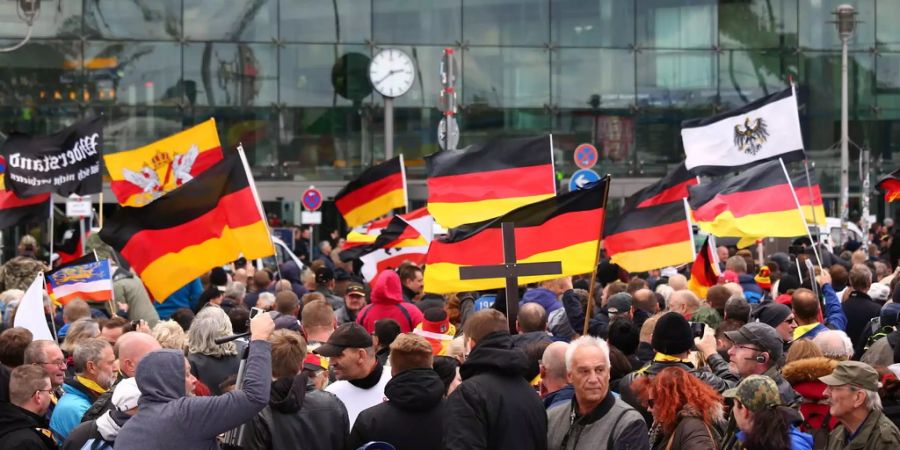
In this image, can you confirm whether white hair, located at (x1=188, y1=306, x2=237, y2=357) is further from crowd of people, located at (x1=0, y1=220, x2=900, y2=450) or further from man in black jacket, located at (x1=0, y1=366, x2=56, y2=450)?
man in black jacket, located at (x1=0, y1=366, x2=56, y2=450)

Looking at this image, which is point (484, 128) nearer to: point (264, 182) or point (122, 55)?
point (264, 182)

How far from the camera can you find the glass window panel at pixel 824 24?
39.6 metres

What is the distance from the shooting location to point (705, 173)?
58.2 ft

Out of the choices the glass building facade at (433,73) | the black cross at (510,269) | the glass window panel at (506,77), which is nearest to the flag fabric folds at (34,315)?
the black cross at (510,269)

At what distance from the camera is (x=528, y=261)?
10141 mm

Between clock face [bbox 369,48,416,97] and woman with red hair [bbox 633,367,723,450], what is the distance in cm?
2786

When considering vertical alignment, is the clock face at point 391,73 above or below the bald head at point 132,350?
above

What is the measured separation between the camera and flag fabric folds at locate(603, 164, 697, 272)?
15602mm

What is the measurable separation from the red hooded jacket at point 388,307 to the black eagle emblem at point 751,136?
21.8 ft

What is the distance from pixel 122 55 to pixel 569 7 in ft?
36.9

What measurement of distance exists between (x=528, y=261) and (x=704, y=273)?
658 cm

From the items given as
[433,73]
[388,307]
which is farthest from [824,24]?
[388,307]

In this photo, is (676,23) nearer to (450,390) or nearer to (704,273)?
(704,273)

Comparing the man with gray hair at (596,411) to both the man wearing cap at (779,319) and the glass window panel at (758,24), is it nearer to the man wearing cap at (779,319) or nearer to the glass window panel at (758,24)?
the man wearing cap at (779,319)
